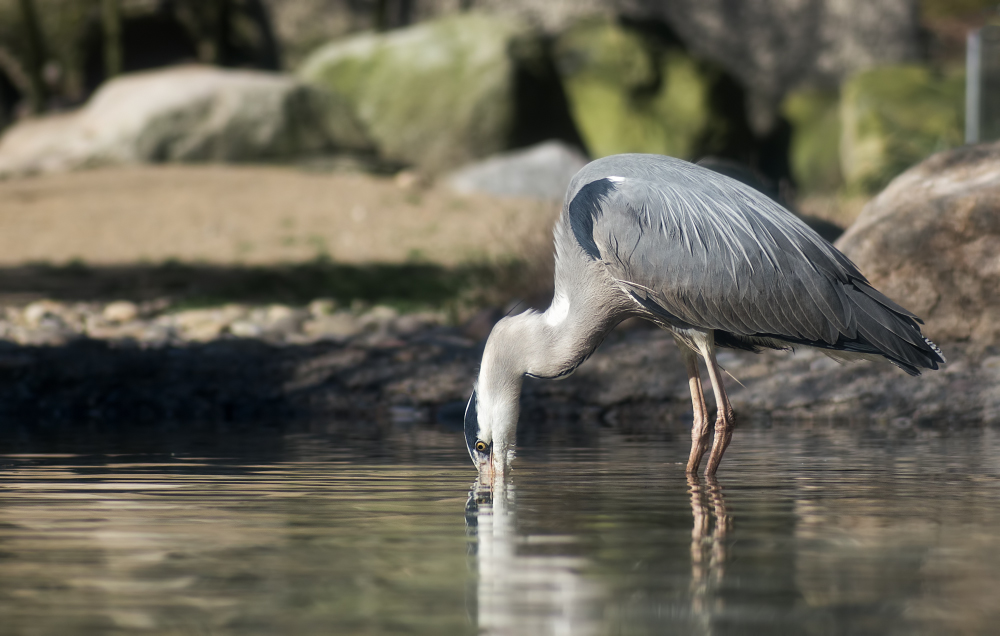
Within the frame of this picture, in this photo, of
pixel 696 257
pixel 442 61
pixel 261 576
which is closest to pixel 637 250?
pixel 696 257

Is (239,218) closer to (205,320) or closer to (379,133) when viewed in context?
(205,320)

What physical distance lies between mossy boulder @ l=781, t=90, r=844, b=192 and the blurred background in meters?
0.05

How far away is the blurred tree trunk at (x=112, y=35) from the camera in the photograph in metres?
22.0

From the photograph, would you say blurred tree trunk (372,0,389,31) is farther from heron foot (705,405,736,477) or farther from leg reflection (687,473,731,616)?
leg reflection (687,473,731,616)

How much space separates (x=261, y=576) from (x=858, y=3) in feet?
76.1

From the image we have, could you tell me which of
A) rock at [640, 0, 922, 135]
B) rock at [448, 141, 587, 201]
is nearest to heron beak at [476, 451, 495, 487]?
rock at [448, 141, 587, 201]

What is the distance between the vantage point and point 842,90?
23656mm

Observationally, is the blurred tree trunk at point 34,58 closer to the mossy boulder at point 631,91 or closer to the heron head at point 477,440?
the mossy boulder at point 631,91

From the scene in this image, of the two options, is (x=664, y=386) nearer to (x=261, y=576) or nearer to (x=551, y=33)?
(x=261, y=576)

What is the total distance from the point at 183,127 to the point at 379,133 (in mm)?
3402

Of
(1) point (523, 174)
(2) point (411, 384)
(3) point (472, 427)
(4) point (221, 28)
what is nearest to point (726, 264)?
(3) point (472, 427)

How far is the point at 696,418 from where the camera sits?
20.5 ft

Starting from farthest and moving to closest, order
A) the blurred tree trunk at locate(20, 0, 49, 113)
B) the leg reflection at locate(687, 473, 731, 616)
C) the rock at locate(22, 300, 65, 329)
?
the blurred tree trunk at locate(20, 0, 49, 113) < the rock at locate(22, 300, 65, 329) < the leg reflection at locate(687, 473, 731, 616)

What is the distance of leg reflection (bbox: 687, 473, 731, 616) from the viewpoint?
10.6 feet
